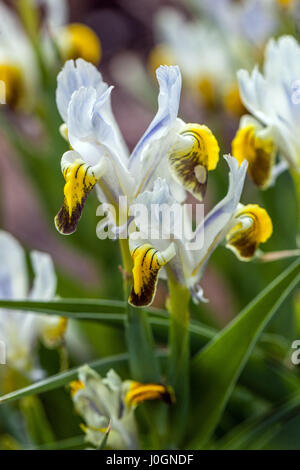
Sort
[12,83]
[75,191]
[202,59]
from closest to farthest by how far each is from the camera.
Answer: [75,191] → [12,83] → [202,59]

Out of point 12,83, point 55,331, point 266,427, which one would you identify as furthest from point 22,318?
point 12,83

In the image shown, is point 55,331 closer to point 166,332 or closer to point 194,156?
point 166,332

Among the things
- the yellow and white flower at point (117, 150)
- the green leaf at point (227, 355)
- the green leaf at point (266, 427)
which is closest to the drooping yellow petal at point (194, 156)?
the yellow and white flower at point (117, 150)

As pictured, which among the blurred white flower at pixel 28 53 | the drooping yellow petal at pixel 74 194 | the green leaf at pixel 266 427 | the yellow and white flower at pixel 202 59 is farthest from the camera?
the yellow and white flower at pixel 202 59

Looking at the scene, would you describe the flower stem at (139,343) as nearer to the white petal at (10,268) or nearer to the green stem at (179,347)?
the green stem at (179,347)

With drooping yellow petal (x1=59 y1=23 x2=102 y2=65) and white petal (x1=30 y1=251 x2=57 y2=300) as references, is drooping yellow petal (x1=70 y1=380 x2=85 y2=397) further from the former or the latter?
drooping yellow petal (x1=59 y1=23 x2=102 y2=65)

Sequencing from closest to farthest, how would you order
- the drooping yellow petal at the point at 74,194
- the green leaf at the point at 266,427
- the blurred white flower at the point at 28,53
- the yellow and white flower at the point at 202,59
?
the drooping yellow petal at the point at 74,194, the green leaf at the point at 266,427, the blurred white flower at the point at 28,53, the yellow and white flower at the point at 202,59
